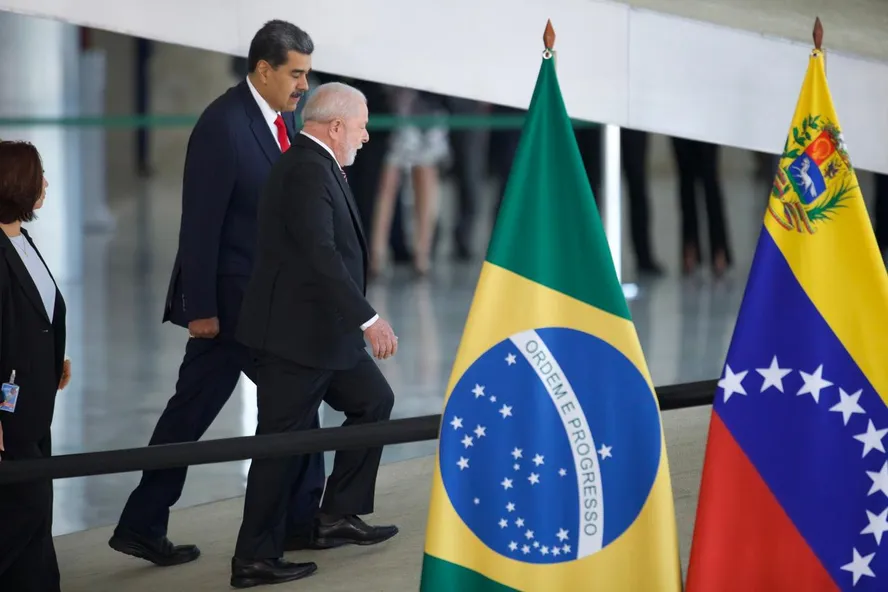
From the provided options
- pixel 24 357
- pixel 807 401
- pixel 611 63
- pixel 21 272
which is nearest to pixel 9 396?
pixel 24 357

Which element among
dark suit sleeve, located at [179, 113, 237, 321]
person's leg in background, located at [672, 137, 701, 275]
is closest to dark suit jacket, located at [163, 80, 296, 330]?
dark suit sleeve, located at [179, 113, 237, 321]

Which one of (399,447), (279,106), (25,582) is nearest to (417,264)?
(399,447)

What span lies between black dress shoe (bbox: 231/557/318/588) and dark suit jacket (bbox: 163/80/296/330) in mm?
657

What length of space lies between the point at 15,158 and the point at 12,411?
1.87 ft

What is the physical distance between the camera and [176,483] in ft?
Result: 13.2

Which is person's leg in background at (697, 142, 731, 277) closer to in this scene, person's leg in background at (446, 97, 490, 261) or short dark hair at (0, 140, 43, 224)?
person's leg in background at (446, 97, 490, 261)

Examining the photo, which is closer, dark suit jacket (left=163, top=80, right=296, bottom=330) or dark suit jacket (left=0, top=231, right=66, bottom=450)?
dark suit jacket (left=0, top=231, right=66, bottom=450)

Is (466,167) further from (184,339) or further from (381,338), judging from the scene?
(381,338)

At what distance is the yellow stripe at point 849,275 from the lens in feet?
9.04

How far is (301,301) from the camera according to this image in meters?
3.73

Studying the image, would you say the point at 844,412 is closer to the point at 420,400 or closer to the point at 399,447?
the point at 399,447

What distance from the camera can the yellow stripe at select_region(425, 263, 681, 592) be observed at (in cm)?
271

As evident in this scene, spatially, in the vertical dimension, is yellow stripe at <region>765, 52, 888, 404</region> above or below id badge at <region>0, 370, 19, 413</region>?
above

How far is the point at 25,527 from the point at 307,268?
0.92 m
